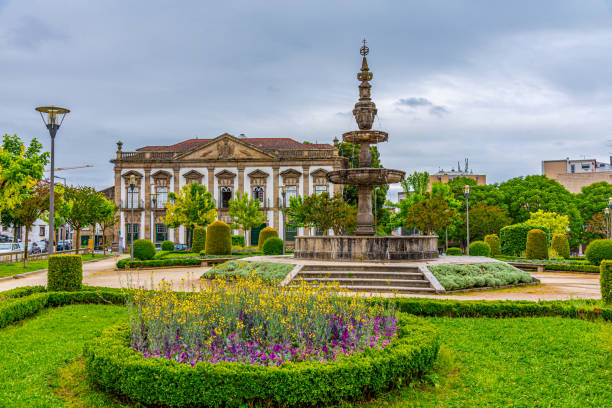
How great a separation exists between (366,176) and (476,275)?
497 centimetres

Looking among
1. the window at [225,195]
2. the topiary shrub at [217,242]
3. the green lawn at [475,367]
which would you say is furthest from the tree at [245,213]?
the green lawn at [475,367]

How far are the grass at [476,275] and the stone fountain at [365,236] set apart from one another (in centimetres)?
168

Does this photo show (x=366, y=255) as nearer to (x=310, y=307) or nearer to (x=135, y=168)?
(x=310, y=307)

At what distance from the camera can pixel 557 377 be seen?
18.8ft

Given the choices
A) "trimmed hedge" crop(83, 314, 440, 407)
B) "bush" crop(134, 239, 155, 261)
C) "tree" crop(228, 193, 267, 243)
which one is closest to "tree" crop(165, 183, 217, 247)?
"tree" crop(228, 193, 267, 243)

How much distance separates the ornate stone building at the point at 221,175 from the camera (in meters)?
47.8

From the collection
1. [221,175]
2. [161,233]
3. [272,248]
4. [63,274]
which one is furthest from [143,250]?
[161,233]

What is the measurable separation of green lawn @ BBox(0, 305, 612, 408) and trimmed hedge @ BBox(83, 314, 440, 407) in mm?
220

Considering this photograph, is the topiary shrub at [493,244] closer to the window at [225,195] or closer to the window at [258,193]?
the window at [258,193]

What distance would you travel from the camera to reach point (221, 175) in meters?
48.6

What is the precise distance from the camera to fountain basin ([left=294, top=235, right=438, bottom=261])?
50.7ft

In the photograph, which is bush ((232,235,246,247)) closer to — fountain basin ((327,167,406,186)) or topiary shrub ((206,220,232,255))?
topiary shrub ((206,220,232,255))

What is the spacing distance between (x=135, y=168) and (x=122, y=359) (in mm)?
47280

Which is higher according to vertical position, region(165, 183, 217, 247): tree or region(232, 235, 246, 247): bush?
region(165, 183, 217, 247): tree
